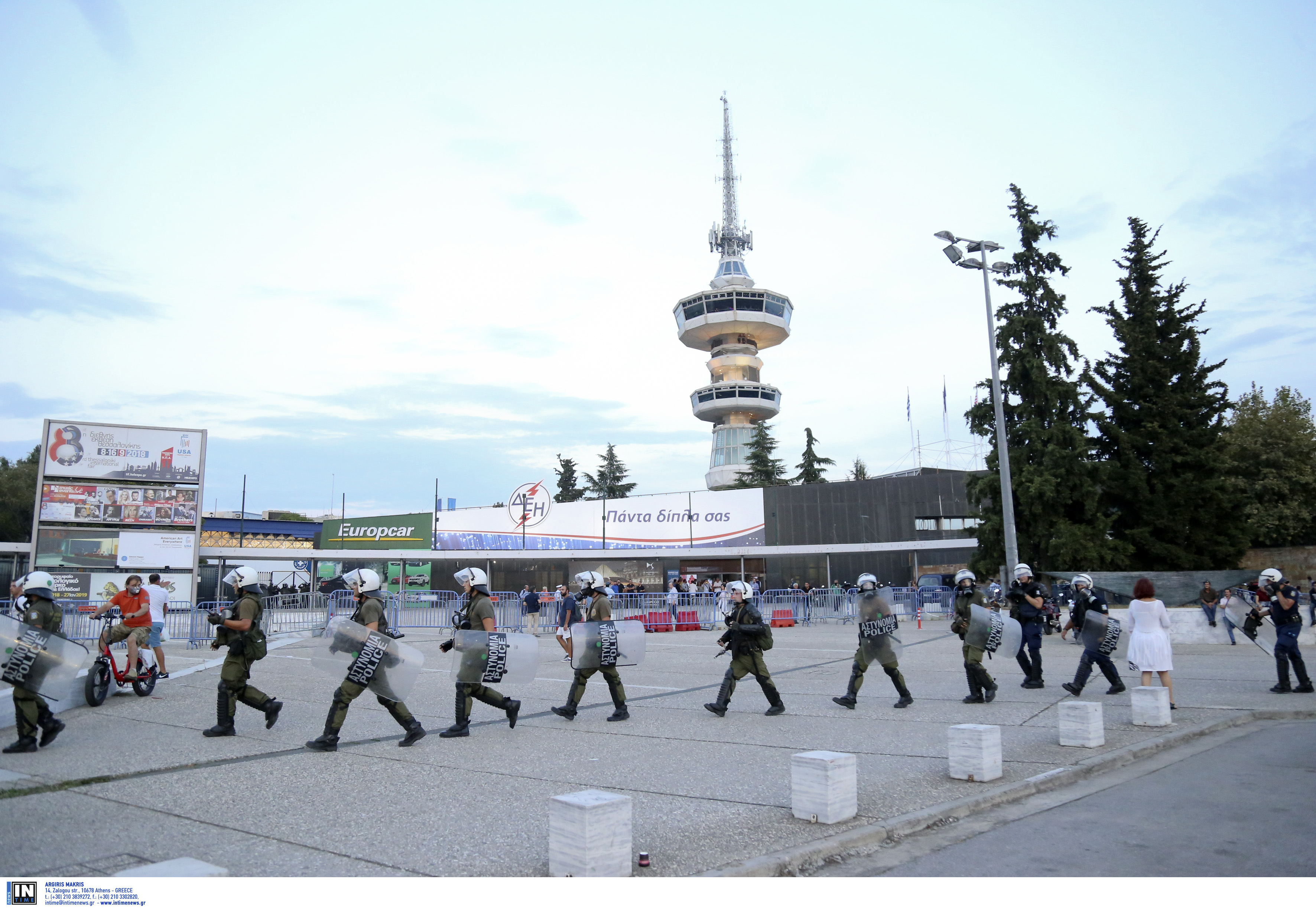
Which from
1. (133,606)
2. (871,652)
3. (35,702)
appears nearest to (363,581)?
(35,702)

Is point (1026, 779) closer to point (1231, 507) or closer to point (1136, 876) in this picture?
point (1136, 876)

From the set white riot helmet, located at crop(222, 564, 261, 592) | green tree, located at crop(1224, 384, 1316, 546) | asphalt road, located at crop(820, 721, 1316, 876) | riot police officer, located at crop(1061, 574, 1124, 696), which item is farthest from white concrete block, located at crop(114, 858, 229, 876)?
green tree, located at crop(1224, 384, 1316, 546)

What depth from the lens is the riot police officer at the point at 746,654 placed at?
10031 millimetres

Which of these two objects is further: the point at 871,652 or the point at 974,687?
the point at 974,687

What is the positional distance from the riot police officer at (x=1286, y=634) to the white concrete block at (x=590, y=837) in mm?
10682

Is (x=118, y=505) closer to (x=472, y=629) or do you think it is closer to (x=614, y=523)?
(x=614, y=523)

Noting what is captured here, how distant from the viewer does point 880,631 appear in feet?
34.7

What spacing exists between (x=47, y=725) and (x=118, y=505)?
106 ft

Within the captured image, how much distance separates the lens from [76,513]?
35.1 meters

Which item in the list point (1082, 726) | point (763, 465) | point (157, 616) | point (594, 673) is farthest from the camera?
point (763, 465)

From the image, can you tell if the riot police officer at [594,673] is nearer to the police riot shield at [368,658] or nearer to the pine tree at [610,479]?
the police riot shield at [368,658]
